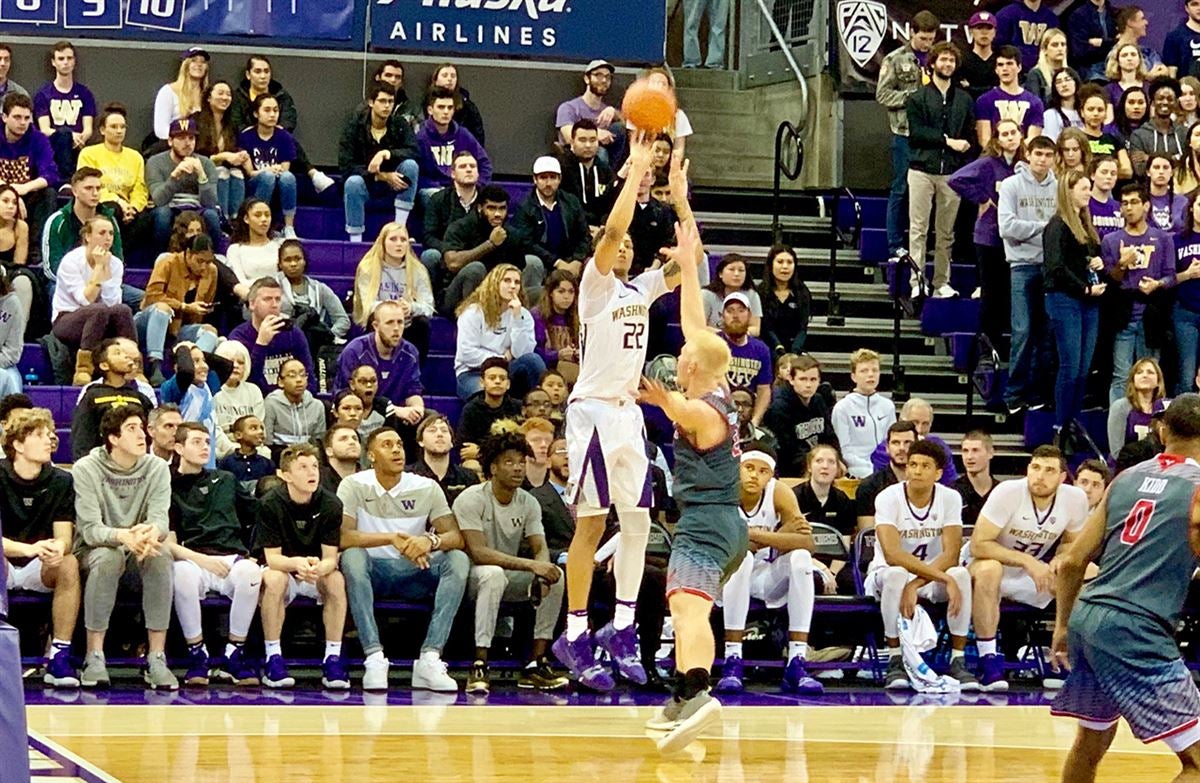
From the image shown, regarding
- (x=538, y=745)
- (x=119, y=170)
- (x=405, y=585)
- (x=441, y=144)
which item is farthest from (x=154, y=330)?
(x=538, y=745)

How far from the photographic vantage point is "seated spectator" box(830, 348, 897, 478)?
14.3 meters

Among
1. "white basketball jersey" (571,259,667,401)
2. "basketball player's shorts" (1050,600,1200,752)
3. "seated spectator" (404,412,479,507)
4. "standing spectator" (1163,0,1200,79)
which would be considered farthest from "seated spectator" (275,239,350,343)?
"standing spectator" (1163,0,1200,79)

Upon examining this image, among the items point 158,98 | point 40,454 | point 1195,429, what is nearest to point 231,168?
point 158,98

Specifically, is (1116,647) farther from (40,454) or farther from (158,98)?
(158,98)

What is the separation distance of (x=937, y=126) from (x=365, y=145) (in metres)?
4.53

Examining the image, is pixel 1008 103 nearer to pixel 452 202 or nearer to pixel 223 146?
pixel 452 202

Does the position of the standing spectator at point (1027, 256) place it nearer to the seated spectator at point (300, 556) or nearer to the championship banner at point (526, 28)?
the championship banner at point (526, 28)

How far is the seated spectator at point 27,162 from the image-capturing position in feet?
47.7

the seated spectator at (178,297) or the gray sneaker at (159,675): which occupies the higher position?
the seated spectator at (178,297)

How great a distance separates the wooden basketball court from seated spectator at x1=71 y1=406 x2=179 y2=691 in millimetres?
584

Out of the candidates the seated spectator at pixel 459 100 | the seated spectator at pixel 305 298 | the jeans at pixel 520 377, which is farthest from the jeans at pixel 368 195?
the jeans at pixel 520 377

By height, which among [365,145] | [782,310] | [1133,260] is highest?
[365,145]

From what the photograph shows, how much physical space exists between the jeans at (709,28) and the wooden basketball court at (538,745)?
29.8 ft

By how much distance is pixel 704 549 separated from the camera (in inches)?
380
